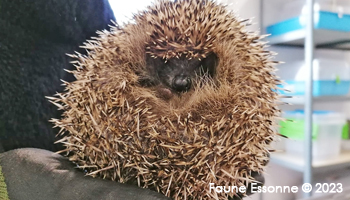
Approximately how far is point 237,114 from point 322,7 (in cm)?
183

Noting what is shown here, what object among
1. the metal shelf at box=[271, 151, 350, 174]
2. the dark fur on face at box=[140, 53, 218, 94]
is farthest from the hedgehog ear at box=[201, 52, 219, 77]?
the metal shelf at box=[271, 151, 350, 174]

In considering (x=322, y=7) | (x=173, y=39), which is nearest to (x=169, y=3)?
(x=173, y=39)

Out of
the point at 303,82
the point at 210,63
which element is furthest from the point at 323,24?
the point at 210,63

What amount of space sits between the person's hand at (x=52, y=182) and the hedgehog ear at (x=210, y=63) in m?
0.45

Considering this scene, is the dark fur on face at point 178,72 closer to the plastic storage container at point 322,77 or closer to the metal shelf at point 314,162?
the plastic storage container at point 322,77

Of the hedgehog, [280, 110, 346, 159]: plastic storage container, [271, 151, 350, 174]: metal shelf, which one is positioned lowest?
[271, 151, 350, 174]: metal shelf

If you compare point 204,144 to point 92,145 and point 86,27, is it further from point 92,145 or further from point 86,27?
point 86,27

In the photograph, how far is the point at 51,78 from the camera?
35.0 inches

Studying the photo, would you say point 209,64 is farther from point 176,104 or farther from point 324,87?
point 324,87

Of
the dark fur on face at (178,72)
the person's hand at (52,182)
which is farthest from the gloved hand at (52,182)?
the dark fur on face at (178,72)

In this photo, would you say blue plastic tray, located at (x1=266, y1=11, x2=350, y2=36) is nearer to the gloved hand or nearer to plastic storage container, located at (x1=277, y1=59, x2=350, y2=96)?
plastic storage container, located at (x1=277, y1=59, x2=350, y2=96)

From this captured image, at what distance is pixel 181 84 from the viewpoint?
2.78 feet

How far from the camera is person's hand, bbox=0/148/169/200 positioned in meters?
0.61

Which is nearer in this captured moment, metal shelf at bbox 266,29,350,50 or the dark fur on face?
the dark fur on face
